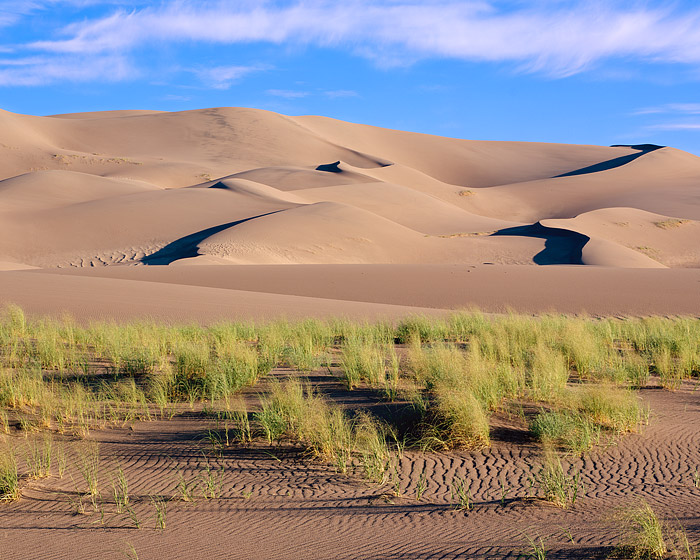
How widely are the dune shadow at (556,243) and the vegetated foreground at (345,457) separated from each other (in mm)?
29266

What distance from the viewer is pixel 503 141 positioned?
13088 cm

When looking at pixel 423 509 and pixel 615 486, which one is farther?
pixel 615 486

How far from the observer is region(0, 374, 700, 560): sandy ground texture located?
353 centimetres

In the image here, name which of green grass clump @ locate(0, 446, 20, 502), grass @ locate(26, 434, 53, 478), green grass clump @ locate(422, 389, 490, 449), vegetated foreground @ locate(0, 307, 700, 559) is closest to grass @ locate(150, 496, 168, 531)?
vegetated foreground @ locate(0, 307, 700, 559)

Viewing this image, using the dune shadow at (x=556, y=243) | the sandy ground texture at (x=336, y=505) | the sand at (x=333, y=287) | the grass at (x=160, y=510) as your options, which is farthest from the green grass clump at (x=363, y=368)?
the dune shadow at (x=556, y=243)

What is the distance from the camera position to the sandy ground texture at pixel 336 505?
3529 millimetres

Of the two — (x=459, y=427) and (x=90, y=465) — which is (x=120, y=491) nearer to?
(x=90, y=465)

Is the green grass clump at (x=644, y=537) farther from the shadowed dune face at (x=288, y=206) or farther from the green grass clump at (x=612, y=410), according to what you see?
the shadowed dune face at (x=288, y=206)

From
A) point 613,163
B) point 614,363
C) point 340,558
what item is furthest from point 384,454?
point 613,163

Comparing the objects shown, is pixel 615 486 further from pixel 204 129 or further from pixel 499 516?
pixel 204 129

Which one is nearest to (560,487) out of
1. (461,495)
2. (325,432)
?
(461,495)

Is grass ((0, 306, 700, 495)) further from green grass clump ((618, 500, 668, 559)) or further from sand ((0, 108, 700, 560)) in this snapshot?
green grass clump ((618, 500, 668, 559))

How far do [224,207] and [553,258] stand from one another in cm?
2151

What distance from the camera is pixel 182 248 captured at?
36.7m
